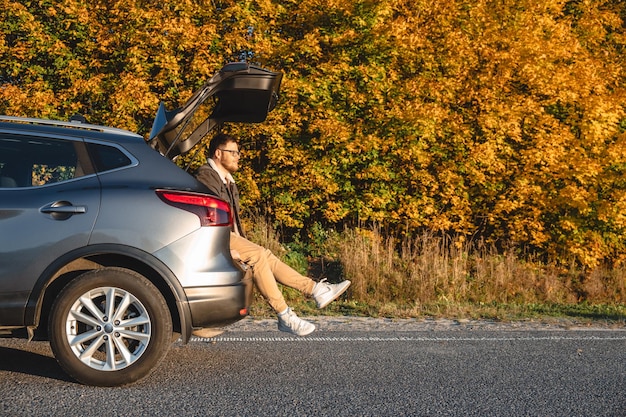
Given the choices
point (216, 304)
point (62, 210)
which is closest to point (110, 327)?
point (216, 304)

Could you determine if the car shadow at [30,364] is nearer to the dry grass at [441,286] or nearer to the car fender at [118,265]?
the car fender at [118,265]

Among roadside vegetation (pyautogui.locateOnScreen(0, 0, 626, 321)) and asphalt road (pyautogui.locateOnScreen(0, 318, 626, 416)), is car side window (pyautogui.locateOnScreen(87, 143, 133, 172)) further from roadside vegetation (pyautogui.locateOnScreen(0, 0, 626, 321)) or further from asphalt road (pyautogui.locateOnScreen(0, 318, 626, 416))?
roadside vegetation (pyautogui.locateOnScreen(0, 0, 626, 321))

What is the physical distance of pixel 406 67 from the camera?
689 inches

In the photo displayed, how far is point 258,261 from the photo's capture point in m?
6.36

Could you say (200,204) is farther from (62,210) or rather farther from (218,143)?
(218,143)

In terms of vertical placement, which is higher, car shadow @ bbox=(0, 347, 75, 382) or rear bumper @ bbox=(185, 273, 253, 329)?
rear bumper @ bbox=(185, 273, 253, 329)

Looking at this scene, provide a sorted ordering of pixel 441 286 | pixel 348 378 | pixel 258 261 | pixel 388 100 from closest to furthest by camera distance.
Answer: pixel 348 378
pixel 258 261
pixel 441 286
pixel 388 100

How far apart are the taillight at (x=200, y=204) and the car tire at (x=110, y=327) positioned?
52cm

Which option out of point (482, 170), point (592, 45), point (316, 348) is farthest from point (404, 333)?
point (592, 45)

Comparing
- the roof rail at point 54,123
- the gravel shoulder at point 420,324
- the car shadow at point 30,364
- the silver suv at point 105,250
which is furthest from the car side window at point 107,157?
the gravel shoulder at point 420,324

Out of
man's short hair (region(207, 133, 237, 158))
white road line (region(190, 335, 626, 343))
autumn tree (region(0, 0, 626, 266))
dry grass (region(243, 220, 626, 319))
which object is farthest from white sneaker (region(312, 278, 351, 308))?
autumn tree (region(0, 0, 626, 266))

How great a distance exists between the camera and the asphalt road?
4719 mm

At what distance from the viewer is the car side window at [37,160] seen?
5320 millimetres

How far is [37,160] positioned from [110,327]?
3.99 ft
